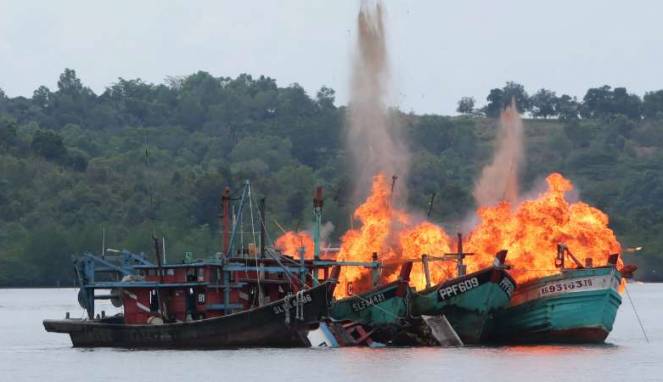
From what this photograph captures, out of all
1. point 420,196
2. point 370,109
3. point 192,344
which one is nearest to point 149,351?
point 192,344

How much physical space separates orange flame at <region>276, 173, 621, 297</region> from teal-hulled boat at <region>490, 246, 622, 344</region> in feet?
4.74

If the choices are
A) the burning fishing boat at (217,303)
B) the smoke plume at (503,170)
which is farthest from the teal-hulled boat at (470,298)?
the smoke plume at (503,170)

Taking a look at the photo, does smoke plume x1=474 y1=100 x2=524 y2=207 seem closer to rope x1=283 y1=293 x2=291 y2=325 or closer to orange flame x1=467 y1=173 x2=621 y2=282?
orange flame x1=467 y1=173 x2=621 y2=282

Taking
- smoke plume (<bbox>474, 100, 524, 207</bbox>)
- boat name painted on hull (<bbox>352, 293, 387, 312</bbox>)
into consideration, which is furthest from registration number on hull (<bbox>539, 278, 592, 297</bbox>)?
smoke plume (<bbox>474, 100, 524, 207</bbox>)

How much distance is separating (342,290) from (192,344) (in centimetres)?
1322

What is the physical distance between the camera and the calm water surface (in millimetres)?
81438

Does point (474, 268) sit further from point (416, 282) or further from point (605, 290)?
point (605, 290)

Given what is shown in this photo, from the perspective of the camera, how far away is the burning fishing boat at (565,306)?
9056cm

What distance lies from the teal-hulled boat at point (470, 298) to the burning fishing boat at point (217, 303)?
18.7ft

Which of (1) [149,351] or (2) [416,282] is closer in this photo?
(1) [149,351]

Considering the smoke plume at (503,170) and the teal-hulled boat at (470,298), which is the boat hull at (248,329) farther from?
the smoke plume at (503,170)

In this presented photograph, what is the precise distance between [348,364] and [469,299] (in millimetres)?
8403

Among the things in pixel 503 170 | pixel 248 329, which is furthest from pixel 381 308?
pixel 503 170

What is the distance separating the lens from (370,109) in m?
111
